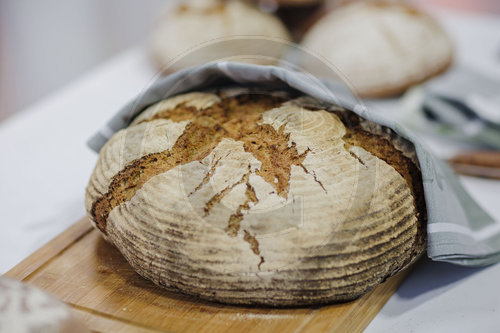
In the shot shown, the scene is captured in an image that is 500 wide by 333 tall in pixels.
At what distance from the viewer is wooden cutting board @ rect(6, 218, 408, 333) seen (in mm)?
908

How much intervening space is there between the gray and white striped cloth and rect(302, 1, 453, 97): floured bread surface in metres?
0.57

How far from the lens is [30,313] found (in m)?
0.76

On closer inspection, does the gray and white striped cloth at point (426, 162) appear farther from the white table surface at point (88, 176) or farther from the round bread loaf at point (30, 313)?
the round bread loaf at point (30, 313)

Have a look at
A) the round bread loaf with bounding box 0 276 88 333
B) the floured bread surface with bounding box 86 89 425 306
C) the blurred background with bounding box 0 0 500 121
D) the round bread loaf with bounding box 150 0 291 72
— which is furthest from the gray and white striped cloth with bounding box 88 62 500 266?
the blurred background with bounding box 0 0 500 121

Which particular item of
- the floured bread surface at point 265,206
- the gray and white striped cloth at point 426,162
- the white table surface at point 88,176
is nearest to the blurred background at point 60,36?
the white table surface at point 88,176

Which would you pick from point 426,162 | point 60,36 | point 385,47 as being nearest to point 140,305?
point 426,162

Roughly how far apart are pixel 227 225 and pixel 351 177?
0.20m

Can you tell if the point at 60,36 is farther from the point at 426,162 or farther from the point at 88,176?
the point at 426,162

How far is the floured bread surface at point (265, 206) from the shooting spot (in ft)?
2.91

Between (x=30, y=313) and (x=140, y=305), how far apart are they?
0.71 ft

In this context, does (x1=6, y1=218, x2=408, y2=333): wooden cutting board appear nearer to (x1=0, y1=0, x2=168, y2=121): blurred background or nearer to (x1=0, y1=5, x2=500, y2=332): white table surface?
(x1=0, y1=5, x2=500, y2=332): white table surface

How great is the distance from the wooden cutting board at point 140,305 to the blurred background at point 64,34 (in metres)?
2.12

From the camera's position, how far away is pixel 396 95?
1.80 m

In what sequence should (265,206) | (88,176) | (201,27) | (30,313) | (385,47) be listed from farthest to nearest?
1. (201,27)
2. (385,47)
3. (88,176)
4. (265,206)
5. (30,313)
